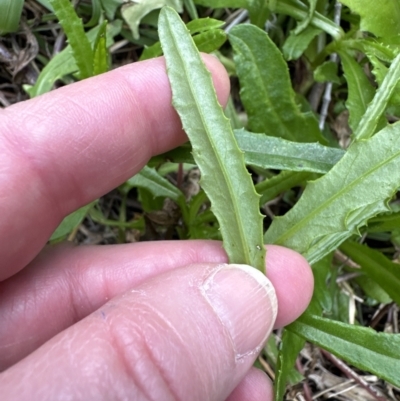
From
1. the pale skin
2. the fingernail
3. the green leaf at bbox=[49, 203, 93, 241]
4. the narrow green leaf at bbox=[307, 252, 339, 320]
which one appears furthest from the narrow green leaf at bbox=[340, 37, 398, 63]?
Result: the green leaf at bbox=[49, 203, 93, 241]

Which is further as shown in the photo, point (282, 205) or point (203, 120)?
point (282, 205)

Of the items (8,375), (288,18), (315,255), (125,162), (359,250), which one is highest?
(288,18)

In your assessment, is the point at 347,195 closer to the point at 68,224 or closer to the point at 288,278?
the point at 288,278

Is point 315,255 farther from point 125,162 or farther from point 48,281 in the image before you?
point 48,281

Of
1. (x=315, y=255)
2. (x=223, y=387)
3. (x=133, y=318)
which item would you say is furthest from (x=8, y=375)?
(x=315, y=255)

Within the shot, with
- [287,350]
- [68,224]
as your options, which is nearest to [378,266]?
[287,350]

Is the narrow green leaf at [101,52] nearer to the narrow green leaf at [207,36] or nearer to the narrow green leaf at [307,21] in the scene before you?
the narrow green leaf at [207,36]

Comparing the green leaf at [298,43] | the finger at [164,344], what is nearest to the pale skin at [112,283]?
the finger at [164,344]
